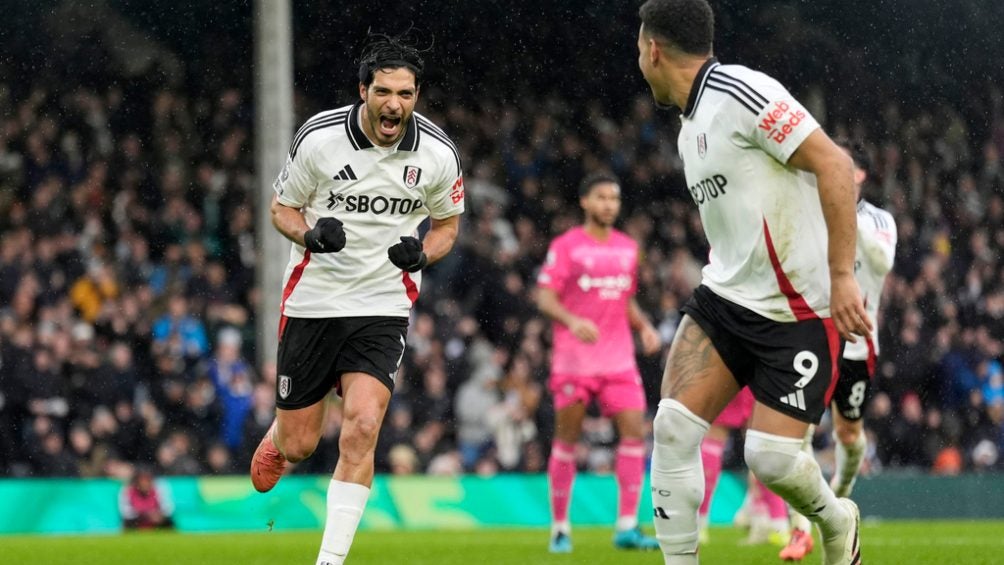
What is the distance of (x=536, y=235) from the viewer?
2061 centimetres

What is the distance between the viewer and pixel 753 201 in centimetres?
591

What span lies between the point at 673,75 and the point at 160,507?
10.0 meters

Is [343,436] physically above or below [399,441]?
above

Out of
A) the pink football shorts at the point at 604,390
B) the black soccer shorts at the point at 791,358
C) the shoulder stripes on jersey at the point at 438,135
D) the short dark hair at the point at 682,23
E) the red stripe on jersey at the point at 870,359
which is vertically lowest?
the pink football shorts at the point at 604,390

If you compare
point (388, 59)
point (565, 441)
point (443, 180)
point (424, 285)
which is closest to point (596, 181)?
point (565, 441)

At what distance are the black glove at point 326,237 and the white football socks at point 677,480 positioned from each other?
1.57 meters

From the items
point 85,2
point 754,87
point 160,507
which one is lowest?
point 160,507

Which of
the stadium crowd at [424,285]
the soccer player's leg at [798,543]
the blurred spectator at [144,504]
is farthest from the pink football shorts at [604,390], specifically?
the stadium crowd at [424,285]

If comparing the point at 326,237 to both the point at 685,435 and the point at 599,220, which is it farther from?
the point at 599,220

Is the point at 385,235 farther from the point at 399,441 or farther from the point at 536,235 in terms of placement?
the point at 536,235

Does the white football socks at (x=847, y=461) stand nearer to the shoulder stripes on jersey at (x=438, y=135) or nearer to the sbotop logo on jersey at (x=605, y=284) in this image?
the sbotop logo on jersey at (x=605, y=284)

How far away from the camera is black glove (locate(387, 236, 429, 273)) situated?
22.3ft

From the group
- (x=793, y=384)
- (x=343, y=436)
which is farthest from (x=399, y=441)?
(x=793, y=384)

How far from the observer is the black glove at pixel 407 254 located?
6809 millimetres
